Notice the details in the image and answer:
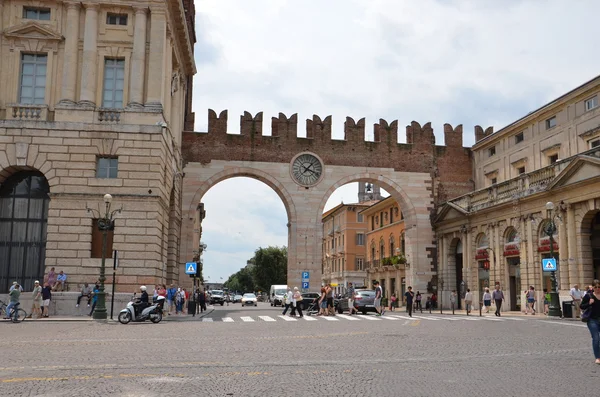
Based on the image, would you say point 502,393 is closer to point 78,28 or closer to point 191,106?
point 78,28

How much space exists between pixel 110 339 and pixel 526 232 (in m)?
23.9

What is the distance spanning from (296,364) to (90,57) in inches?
832

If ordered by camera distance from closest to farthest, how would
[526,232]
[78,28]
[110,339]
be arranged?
[110,339] < [78,28] < [526,232]

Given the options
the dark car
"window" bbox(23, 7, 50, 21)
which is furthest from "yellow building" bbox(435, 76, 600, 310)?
"window" bbox(23, 7, 50, 21)

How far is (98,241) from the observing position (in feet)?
87.0

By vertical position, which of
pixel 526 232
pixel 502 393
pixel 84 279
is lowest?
pixel 502 393

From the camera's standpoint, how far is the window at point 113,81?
28.1 m

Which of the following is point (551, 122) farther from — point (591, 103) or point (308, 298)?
point (308, 298)

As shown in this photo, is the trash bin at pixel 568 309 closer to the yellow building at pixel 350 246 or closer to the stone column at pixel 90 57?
the stone column at pixel 90 57

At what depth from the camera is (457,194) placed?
4412 cm

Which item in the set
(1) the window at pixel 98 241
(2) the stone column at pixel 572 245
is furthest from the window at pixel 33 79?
(2) the stone column at pixel 572 245

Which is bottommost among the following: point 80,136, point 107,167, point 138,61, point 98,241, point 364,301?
point 364,301

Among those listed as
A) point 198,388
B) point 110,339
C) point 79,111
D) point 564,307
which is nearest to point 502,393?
point 198,388

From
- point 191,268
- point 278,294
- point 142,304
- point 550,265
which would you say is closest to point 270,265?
point 278,294
